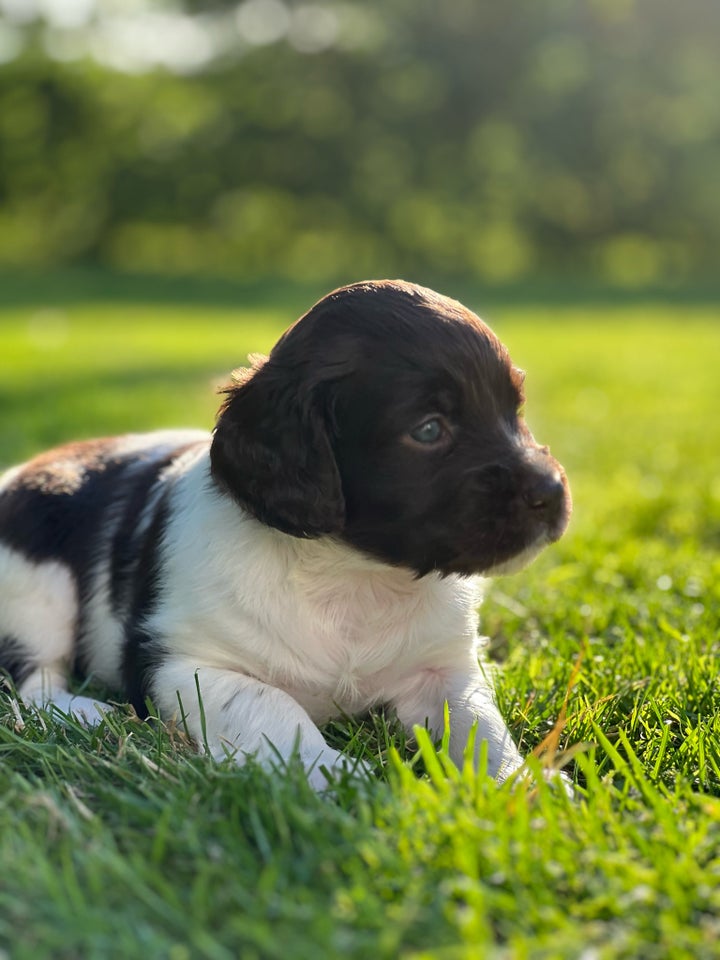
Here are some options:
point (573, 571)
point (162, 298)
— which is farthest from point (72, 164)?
point (573, 571)

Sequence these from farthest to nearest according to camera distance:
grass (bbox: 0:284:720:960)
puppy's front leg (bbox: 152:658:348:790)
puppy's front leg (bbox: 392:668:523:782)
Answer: puppy's front leg (bbox: 392:668:523:782) < puppy's front leg (bbox: 152:658:348:790) < grass (bbox: 0:284:720:960)

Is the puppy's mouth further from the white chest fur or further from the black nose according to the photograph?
the white chest fur

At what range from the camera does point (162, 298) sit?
2528cm

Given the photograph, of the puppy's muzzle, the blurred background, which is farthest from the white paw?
the blurred background

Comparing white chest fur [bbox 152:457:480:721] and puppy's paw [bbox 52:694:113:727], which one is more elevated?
white chest fur [bbox 152:457:480:721]

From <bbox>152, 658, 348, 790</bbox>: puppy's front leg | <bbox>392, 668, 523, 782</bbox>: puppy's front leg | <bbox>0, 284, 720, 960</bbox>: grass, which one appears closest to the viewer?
<bbox>0, 284, 720, 960</bbox>: grass

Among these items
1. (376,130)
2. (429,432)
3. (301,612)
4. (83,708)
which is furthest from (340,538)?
(376,130)

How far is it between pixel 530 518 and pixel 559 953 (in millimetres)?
1239

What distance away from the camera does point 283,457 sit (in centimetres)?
307

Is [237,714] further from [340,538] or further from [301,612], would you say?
[340,538]

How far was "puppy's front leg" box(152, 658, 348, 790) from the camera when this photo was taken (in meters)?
2.96

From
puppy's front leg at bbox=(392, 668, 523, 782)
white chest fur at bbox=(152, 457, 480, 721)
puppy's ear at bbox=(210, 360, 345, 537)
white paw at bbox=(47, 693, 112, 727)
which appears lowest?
puppy's front leg at bbox=(392, 668, 523, 782)

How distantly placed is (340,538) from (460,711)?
2.01ft

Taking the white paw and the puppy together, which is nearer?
the puppy
